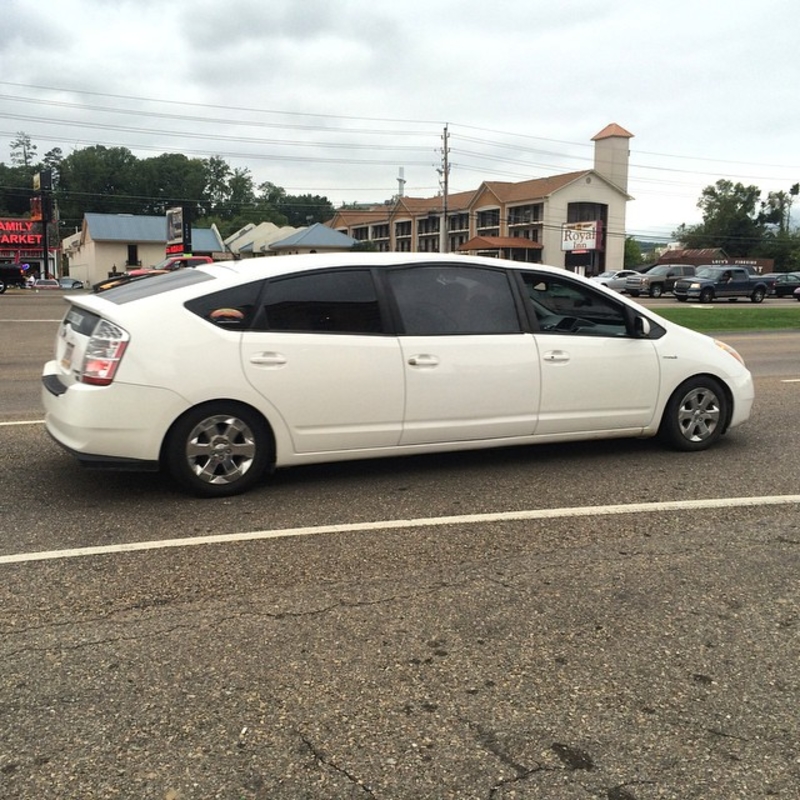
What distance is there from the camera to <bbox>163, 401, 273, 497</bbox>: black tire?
496 cm

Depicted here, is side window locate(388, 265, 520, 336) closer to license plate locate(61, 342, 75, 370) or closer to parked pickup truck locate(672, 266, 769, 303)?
license plate locate(61, 342, 75, 370)

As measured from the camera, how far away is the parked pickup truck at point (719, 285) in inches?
1448

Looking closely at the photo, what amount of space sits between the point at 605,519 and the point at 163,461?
9.24ft

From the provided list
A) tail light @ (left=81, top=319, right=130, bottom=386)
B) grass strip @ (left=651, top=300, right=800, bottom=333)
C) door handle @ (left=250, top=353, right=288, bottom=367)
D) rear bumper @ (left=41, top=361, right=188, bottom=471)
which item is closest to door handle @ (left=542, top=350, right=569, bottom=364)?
door handle @ (left=250, top=353, right=288, bottom=367)

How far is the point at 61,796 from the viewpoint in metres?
2.34

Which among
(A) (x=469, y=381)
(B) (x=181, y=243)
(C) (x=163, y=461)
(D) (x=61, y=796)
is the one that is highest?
(B) (x=181, y=243)

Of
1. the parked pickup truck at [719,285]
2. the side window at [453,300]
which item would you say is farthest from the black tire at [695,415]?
the parked pickup truck at [719,285]

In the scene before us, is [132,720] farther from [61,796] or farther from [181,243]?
[181,243]

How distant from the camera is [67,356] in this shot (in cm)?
518

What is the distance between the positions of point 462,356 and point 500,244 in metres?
74.2

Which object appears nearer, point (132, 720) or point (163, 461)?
point (132, 720)

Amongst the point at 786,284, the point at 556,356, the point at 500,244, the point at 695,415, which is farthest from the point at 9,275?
the point at 500,244

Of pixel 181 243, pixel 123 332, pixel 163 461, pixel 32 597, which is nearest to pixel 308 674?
pixel 32 597

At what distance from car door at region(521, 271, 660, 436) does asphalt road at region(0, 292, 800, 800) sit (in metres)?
0.57
